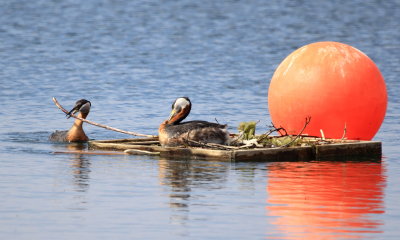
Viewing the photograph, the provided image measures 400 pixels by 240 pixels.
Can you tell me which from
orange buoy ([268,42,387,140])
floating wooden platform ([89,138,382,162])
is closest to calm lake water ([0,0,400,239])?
floating wooden platform ([89,138,382,162])

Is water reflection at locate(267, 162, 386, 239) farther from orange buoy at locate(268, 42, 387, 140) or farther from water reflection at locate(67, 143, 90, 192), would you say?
water reflection at locate(67, 143, 90, 192)

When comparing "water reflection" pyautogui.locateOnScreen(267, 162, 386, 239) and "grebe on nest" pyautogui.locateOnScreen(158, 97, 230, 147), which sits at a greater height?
"grebe on nest" pyautogui.locateOnScreen(158, 97, 230, 147)

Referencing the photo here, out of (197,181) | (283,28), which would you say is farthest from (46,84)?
(283,28)

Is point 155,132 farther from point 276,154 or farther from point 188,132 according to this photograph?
point 276,154

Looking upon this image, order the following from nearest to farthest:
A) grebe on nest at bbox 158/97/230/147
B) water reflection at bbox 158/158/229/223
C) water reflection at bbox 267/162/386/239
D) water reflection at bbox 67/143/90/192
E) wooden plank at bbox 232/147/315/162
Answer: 1. water reflection at bbox 267/162/386/239
2. water reflection at bbox 158/158/229/223
3. water reflection at bbox 67/143/90/192
4. wooden plank at bbox 232/147/315/162
5. grebe on nest at bbox 158/97/230/147

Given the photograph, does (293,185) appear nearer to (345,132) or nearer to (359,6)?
(345,132)

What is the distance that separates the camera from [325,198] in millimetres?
19797

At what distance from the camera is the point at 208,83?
39.1m

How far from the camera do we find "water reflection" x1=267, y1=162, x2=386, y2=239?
57.1ft

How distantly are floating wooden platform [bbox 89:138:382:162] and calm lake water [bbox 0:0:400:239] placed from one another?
0.73 feet

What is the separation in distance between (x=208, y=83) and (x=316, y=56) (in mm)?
14011

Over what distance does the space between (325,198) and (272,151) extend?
375 centimetres

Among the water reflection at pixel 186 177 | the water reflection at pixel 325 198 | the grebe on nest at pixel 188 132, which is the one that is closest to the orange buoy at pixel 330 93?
the water reflection at pixel 325 198

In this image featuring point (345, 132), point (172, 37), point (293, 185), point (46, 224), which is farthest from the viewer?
point (172, 37)
